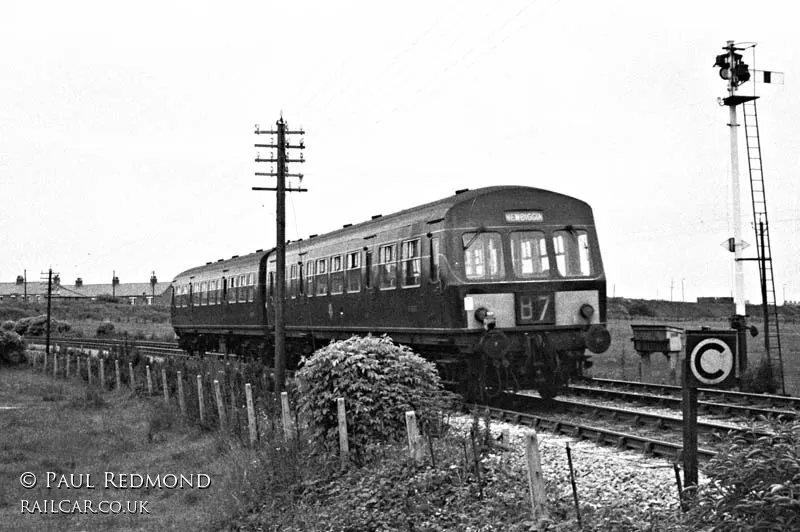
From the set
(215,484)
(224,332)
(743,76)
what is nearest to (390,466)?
(215,484)

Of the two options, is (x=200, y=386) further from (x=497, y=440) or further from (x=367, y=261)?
(x=497, y=440)

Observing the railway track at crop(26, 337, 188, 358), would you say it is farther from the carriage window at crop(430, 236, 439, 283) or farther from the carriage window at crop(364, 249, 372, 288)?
the carriage window at crop(430, 236, 439, 283)

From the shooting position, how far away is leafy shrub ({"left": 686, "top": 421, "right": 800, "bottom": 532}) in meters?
4.93

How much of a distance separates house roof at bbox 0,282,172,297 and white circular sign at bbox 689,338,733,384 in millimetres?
137335

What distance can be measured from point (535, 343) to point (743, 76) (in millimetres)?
9732

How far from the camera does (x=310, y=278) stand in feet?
74.9

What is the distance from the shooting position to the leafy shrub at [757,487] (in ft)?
16.2

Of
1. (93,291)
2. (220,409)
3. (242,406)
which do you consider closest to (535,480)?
(242,406)

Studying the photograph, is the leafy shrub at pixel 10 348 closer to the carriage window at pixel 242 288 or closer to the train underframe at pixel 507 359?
the carriage window at pixel 242 288

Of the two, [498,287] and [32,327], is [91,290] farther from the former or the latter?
[498,287]

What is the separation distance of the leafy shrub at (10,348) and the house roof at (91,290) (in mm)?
100551

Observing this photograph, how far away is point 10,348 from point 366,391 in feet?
108

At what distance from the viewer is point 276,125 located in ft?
78.6

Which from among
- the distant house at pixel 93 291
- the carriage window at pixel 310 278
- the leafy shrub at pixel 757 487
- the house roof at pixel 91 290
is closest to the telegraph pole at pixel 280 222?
the carriage window at pixel 310 278
